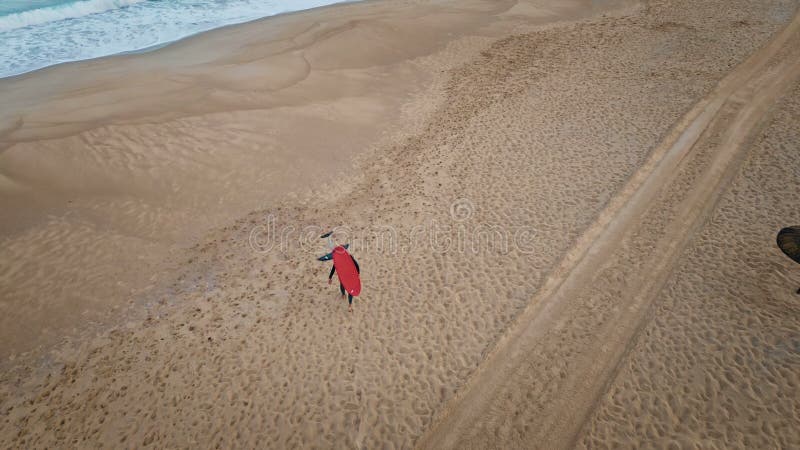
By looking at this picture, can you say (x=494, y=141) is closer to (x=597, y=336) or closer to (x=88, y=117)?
(x=597, y=336)

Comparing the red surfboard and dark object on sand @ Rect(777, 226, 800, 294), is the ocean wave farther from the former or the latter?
dark object on sand @ Rect(777, 226, 800, 294)

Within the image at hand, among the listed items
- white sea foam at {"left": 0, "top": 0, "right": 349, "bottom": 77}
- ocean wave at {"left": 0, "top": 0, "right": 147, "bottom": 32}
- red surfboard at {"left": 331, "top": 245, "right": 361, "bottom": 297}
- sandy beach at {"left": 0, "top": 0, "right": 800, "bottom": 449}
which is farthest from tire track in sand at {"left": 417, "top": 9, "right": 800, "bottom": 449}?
ocean wave at {"left": 0, "top": 0, "right": 147, "bottom": 32}

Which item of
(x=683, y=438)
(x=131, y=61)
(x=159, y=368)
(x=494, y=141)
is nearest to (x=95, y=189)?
(x=159, y=368)

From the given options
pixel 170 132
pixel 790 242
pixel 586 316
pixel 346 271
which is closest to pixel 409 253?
pixel 346 271

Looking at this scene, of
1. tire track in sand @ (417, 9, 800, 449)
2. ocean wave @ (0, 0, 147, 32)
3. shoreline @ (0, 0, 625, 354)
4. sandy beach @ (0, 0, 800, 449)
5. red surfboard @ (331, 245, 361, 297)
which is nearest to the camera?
tire track in sand @ (417, 9, 800, 449)

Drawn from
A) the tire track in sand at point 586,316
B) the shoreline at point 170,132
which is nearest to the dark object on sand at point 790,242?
the tire track in sand at point 586,316

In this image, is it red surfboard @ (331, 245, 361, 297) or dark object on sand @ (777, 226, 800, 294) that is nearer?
dark object on sand @ (777, 226, 800, 294)

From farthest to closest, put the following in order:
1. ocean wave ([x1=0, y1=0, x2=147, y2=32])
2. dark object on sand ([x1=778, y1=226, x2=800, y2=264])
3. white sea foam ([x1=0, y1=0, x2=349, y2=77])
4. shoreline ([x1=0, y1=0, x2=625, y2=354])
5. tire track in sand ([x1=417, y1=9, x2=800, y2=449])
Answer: ocean wave ([x1=0, y1=0, x2=147, y2=32]) → white sea foam ([x1=0, y1=0, x2=349, y2=77]) → shoreline ([x1=0, y1=0, x2=625, y2=354]) → dark object on sand ([x1=778, y1=226, x2=800, y2=264]) → tire track in sand ([x1=417, y1=9, x2=800, y2=449])
